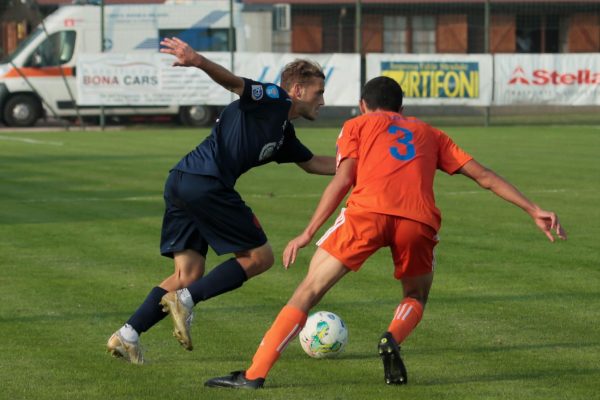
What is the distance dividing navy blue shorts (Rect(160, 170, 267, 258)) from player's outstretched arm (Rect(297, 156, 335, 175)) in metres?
0.64

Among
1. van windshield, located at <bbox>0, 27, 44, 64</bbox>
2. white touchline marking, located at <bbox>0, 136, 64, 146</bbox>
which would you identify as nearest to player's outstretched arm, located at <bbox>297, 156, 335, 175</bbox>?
white touchline marking, located at <bbox>0, 136, 64, 146</bbox>

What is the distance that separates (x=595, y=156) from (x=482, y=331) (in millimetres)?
16628

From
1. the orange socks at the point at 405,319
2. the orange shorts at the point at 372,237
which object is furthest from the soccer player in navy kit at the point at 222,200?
the orange socks at the point at 405,319

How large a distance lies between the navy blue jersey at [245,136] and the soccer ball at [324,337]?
100 cm

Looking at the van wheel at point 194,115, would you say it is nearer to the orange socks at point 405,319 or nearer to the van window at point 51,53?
the van window at point 51,53

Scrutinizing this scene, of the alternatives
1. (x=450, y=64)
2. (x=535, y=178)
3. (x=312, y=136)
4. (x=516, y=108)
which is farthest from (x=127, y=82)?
(x=535, y=178)

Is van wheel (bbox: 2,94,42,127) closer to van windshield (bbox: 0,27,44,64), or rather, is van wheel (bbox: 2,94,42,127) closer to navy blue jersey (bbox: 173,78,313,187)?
van windshield (bbox: 0,27,44,64)

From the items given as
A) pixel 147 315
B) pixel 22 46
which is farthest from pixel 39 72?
pixel 147 315

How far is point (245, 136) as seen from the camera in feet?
24.3

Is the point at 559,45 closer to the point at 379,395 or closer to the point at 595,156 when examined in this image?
the point at 595,156

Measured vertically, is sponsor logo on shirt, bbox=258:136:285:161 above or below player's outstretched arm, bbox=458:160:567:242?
above

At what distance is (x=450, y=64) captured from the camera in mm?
34500

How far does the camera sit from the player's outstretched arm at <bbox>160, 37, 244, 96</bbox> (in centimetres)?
699

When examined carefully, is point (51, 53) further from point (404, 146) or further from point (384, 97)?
point (404, 146)
